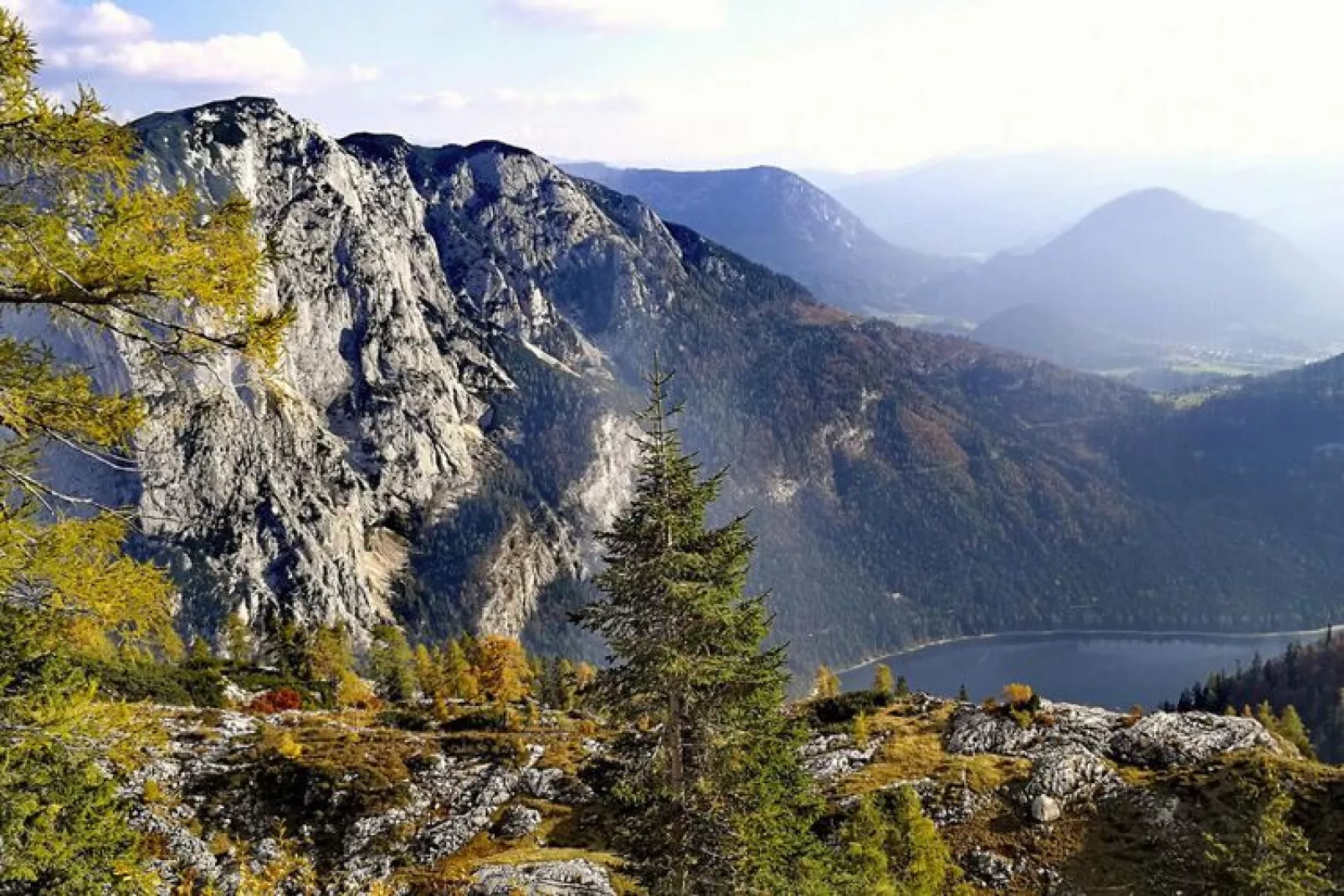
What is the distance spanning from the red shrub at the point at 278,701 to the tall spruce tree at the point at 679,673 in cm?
6030

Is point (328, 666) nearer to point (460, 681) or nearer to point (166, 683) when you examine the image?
point (460, 681)

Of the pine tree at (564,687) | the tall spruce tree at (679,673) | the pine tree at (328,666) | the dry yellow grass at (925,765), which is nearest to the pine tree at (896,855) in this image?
the dry yellow grass at (925,765)

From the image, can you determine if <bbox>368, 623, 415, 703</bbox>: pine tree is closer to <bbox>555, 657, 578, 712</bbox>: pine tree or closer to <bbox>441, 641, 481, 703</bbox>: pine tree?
<bbox>441, 641, 481, 703</bbox>: pine tree

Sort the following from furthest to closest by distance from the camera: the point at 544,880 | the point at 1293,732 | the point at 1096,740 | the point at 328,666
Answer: the point at 1293,732
the point at 328,666
the point at 1096,740
the point at 544,880

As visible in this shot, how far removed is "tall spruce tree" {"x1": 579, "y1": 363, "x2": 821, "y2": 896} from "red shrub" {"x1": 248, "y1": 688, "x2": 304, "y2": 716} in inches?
2374

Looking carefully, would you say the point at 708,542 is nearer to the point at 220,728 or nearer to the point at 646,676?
the point at 646,676

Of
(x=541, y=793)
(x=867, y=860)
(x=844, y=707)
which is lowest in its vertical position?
(x=844, y=707)

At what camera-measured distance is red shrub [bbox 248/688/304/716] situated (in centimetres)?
7356

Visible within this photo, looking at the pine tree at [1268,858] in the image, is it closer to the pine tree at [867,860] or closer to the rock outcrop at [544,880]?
the pine tree at [867,860]

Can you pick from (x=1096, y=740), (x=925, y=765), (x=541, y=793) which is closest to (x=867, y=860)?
(x=541, y=793)

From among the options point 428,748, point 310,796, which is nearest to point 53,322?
point 310,796

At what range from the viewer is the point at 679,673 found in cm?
2144

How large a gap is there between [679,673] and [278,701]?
69146 millimetres

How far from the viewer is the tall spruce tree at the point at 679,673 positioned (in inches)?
867
